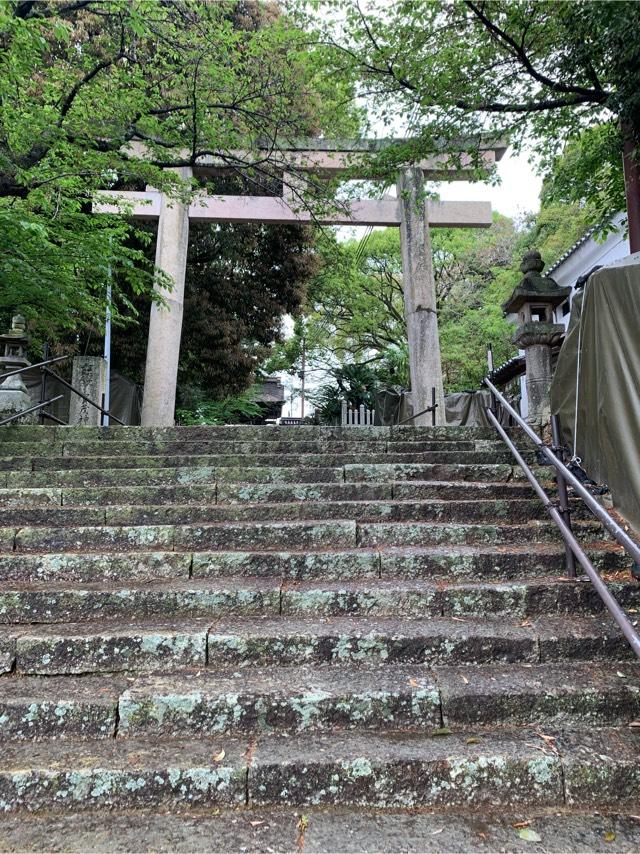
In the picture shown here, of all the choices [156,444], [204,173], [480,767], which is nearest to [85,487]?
[156,444]

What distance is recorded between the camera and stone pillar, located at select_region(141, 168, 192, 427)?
8.11 meters

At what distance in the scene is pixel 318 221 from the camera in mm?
7816

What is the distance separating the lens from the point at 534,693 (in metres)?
2.02

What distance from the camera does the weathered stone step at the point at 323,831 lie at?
1.55 metres

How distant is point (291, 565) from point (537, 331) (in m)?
4.09

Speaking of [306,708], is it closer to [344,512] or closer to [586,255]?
[344,512]

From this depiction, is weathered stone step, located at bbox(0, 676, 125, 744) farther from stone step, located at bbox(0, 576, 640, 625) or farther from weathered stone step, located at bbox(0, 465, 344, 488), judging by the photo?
weathered stone step, located at bbox(0, 465, 344, 488)

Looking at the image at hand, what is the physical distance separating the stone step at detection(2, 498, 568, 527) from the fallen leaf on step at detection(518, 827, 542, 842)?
193 centimetres

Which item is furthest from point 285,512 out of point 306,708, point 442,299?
point 442,299

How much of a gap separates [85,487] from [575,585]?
3.34 metres

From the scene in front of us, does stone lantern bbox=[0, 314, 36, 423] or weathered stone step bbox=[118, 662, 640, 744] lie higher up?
stone lantern bbox=[0, 314, 36, 423]

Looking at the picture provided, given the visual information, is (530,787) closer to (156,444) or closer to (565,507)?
(565,507)

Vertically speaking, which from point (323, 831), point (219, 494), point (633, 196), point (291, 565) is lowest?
point (323, 831)

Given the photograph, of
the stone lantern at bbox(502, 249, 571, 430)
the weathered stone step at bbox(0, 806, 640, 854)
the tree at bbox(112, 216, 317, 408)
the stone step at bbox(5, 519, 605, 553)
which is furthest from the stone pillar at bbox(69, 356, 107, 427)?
the weathered stone step at bbox(0, 806, 640, 854)
